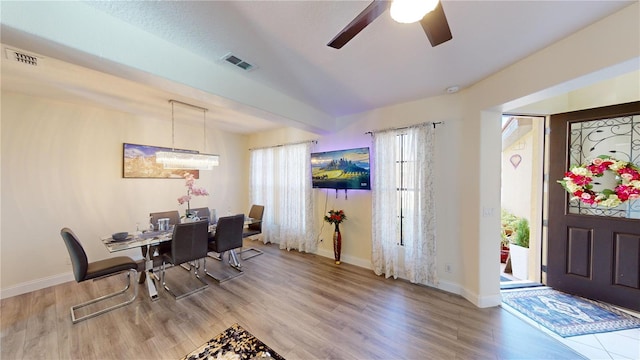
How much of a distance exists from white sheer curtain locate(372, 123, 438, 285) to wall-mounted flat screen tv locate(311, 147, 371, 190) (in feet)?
0.58

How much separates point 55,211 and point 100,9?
336 cm

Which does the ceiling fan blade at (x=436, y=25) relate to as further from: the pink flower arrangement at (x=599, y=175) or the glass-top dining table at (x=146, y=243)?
the glass-top dining table at (x=146, y=243)

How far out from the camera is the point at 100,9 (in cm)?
142

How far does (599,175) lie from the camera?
8.18 feet

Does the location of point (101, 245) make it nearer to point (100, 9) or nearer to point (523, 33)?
point (100, 9)

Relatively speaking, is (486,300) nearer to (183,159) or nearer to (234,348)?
(234,348)

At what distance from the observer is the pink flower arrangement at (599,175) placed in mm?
2254

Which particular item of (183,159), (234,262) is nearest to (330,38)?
(183,159)

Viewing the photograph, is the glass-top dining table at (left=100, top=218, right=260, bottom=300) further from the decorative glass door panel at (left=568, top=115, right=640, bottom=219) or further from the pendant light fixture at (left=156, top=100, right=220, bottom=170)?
the decorative glass door panel at (left=568, top=115, right=640, bottom=219)

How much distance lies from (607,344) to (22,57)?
5.92 metres

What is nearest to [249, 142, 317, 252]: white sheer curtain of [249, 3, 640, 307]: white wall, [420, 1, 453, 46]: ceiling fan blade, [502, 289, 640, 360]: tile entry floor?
[249, 3, 640, 307]: white wall

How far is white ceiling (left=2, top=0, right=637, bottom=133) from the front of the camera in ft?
4.61

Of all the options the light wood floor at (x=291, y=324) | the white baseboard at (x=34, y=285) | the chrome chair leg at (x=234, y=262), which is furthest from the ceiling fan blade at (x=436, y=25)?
the white baseboard at (x=34, y=285)

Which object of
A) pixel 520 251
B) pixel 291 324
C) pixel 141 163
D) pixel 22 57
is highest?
pixel 22 57
